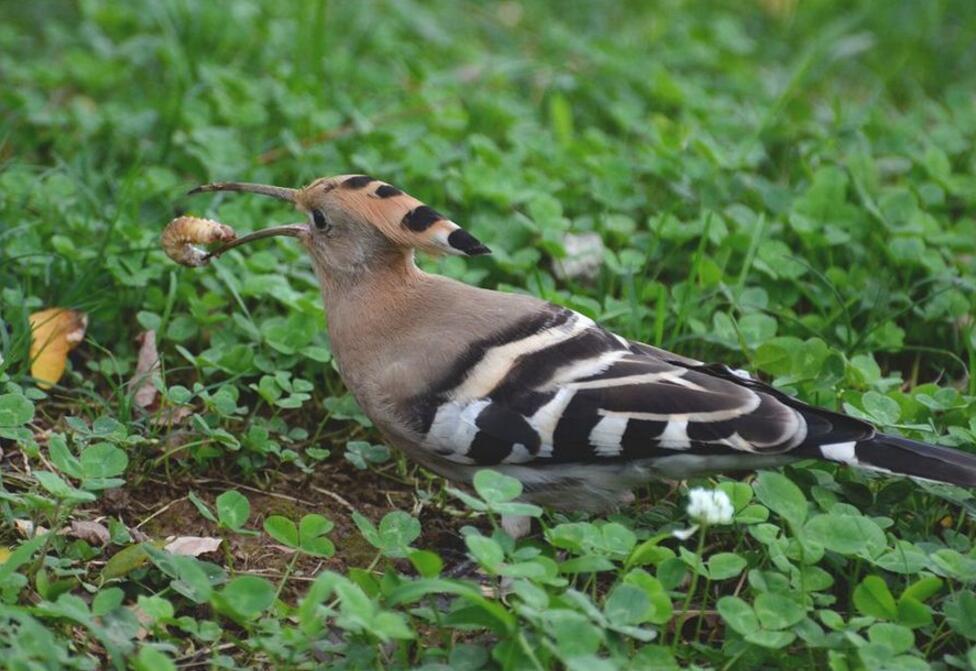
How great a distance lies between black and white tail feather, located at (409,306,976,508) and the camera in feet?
9.91

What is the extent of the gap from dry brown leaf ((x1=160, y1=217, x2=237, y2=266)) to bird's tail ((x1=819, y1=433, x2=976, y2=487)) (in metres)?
1.65

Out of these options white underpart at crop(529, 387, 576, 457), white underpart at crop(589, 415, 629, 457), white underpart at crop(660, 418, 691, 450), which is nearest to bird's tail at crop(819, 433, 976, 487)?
white underpart at crop(660, 418, 691, 450)

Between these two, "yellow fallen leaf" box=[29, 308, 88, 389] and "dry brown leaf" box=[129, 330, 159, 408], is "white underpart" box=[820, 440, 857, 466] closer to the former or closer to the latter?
"dry brown leaf" box=[129, 330, 159, 408]

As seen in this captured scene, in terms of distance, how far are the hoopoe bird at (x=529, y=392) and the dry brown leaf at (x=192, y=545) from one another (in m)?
0.46

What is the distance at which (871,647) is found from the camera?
2.69 m

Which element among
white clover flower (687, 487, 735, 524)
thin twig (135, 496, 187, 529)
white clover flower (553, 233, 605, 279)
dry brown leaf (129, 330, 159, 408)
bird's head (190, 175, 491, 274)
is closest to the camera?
white clover flower (687, 487, 735, 524)

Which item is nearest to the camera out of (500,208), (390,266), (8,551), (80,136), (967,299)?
(8,551)

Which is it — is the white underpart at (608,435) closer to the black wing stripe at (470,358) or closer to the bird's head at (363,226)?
the black wing stripe at (470,358)

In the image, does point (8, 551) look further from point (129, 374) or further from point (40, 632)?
point (129, 374)

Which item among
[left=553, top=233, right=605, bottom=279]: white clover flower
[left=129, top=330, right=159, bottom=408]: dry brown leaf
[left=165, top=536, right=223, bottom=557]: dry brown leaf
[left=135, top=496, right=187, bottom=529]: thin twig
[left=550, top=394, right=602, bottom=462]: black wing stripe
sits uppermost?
[left=550, top=394, right=602, bottom=462]: black wing stripe

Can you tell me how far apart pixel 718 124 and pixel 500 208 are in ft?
4.31

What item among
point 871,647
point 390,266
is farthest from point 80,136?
point 871,647

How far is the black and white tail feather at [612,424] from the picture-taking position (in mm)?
3020

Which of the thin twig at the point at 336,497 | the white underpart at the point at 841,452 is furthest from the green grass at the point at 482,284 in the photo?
the white underpart at the point at 841,452
